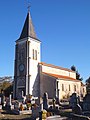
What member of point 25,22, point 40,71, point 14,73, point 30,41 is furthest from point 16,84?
point 25,22

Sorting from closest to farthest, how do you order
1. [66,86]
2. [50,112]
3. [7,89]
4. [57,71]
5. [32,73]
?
1. [50,112]
2. [32,73]
3. [66,86]
4. [7,89]
5. [57,71]

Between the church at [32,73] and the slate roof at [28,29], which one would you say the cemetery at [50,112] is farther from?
the slate roof at [28,29]

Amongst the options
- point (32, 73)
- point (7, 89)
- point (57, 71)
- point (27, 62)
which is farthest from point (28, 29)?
point (7, 89)

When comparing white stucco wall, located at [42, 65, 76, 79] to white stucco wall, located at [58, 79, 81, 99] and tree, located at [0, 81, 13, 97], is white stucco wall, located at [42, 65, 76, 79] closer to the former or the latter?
white stucco wall, located at [58, 79, 81, 99]

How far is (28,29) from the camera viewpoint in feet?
186

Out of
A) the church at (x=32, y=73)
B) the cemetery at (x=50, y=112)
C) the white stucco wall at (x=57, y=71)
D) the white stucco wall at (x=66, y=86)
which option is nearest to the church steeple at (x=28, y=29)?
the church at (x=32, y=73)

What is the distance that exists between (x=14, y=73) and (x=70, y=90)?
14.7 m

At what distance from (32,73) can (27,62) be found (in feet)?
9.16

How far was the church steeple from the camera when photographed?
5613 centimetres

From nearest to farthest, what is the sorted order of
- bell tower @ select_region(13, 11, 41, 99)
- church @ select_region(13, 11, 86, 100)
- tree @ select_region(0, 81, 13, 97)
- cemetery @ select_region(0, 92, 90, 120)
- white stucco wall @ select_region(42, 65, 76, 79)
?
1. cemetery @ select_region(0, 92, 90, 120)
2. church @ select_region(13, 11, 86, 100)
3. bell tower @ select_region(13, 11, 41, 99)
4. white stucco wall @ select_region(42, 65, 76, 79)
5. tree @ select_region(0, 81, 13, 97)

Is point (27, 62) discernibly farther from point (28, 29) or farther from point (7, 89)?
point (7, 89)

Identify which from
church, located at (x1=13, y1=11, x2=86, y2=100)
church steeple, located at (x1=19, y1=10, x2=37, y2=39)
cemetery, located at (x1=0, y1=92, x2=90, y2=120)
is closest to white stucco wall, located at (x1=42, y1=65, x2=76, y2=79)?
church, located at (x1=13, y1=11, x2=86, y2=100)

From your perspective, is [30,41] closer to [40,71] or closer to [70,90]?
[40,71]

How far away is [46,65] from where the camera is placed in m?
56.8
